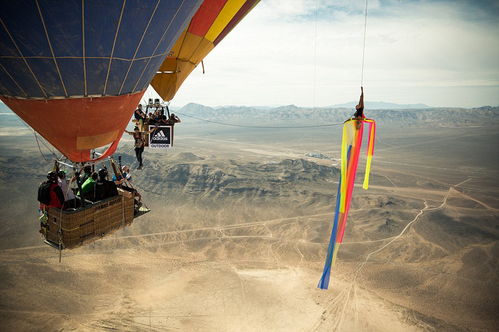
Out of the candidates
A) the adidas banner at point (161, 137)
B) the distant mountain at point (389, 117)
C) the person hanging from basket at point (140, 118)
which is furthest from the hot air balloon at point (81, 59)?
the distant mountain at point (389, 117)

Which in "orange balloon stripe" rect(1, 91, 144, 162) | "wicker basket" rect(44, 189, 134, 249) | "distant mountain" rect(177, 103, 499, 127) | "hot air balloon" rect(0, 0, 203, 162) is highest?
"distant mountain" rect(177, 103, 499, 127)

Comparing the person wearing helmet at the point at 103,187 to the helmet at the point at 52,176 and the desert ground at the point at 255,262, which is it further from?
the desert ground at the point at 255,262

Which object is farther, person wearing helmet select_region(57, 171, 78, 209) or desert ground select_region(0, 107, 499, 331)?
desert ground select_region(0, 107, 499, 331)

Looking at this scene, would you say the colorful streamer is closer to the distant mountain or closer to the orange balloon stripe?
the orange balloon stripe

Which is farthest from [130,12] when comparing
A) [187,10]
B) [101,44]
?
[187,10]

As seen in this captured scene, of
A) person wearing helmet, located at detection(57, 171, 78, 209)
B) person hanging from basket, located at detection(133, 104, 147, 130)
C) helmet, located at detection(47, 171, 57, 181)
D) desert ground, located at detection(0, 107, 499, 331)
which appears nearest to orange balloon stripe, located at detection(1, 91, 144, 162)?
helmet, located at detection(47, 171, 57, 181)

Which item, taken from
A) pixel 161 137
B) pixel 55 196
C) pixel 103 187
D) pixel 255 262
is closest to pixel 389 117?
pixel 255 262
